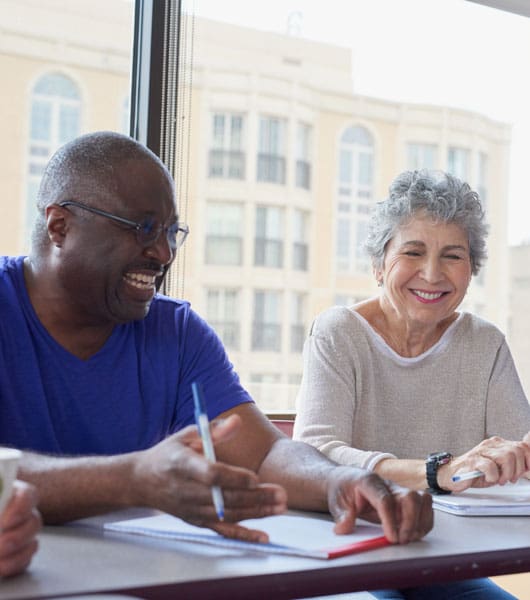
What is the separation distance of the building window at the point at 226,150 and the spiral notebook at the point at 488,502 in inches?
736

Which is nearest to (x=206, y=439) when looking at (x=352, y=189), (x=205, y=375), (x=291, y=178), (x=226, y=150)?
(x=205, y=375)

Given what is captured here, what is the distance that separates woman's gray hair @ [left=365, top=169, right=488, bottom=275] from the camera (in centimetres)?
Result: 209

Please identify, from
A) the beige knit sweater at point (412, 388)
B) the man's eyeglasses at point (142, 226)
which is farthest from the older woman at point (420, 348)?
the man's eyeglasses at point (142, 226)

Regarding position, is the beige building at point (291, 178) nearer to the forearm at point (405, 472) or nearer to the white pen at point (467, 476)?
the forearm at point (405, 472)

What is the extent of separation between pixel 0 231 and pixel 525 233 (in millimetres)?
11412

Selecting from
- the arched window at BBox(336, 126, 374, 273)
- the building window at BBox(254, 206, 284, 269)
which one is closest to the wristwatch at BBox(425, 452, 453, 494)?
Result: the arched window at BBox(336, 126, 374, 273)

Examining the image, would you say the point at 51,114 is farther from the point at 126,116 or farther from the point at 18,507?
the point at 18,507

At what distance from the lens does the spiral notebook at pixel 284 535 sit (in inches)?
41.3

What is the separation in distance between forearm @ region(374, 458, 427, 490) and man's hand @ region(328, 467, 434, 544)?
1.19 feet

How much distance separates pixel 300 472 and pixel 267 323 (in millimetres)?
18509

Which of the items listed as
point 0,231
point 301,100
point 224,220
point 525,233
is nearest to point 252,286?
point 224,220

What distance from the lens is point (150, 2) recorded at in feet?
8.25

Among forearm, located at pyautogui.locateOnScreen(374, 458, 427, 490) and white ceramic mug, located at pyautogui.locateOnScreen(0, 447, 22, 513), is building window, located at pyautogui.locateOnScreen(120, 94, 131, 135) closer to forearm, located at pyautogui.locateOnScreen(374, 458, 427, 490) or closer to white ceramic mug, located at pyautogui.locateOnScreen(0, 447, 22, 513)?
forearm, located at pyautogui.locateOnScreen(374, 458, 427, 490)

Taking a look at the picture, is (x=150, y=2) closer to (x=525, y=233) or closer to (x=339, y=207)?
(x=525, y=233)
